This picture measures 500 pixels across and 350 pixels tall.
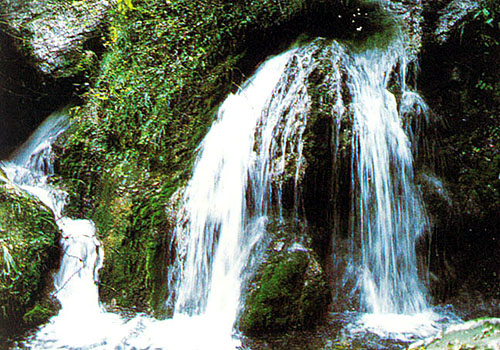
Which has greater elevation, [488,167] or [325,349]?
[488,167]

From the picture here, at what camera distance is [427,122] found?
13.5 feet

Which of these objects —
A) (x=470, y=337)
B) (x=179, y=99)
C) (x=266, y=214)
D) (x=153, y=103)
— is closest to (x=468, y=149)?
(x=266, y=214)

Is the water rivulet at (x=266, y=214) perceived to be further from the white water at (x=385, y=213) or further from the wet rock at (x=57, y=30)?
the wet rock at (x=57, y=30)

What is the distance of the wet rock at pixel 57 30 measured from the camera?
6.13 m

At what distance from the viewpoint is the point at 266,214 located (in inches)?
143

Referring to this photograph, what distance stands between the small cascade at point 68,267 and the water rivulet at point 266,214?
1 centimetres

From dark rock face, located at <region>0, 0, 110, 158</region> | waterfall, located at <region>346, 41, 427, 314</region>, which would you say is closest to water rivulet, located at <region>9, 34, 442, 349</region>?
waterfall, located at <region>346, 41, 427, 314</region>

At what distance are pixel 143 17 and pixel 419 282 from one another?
205 inches

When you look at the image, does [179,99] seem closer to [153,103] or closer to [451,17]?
[153,103]

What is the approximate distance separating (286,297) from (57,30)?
612 cm

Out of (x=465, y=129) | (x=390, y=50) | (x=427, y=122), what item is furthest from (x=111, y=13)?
(x=465, y=129)

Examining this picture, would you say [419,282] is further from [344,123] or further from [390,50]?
[390,50]

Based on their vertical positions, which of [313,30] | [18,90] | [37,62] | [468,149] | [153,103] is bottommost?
[468,149]

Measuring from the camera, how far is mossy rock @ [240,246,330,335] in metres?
3.08
